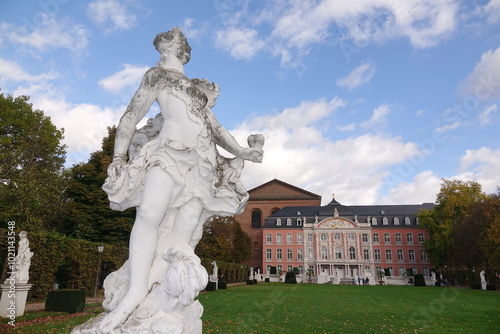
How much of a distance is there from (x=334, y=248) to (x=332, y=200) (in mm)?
9843

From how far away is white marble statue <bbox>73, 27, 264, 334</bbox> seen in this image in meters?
2.04

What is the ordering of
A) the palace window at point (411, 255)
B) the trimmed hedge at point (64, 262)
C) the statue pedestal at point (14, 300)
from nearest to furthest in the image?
1. the statue pedestal at point (14, 300)
2. the trimmed hedge at point (64, 262)
3. the palace window at point (411, 255)

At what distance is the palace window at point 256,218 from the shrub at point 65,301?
51788 mm

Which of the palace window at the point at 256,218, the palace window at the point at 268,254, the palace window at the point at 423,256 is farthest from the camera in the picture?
the palace window at the point at 256,218

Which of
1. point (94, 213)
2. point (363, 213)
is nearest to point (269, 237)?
point (363, 213)

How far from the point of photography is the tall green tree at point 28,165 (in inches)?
634

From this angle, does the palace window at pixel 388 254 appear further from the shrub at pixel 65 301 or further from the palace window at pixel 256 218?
the shrub at pixel 65 301

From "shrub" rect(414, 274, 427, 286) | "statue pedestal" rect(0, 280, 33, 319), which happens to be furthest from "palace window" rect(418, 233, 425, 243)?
"statue pedestal" rect(0, 280, 33, 319)

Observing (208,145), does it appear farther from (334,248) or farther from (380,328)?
(334,248)

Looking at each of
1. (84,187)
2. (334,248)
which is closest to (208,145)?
(84,187)

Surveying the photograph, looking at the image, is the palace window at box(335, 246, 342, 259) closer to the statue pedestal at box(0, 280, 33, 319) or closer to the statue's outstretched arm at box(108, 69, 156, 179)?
the statue pedestal at box(0, 280, 33, 319)

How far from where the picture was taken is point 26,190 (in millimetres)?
16062

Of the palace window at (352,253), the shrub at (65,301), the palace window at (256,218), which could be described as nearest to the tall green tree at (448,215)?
the palace window at (352,253)

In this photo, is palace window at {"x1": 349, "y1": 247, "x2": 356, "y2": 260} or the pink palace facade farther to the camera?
palace window at {"x1": 349, "y1": 247, "x2": 356, "y2": 260}
